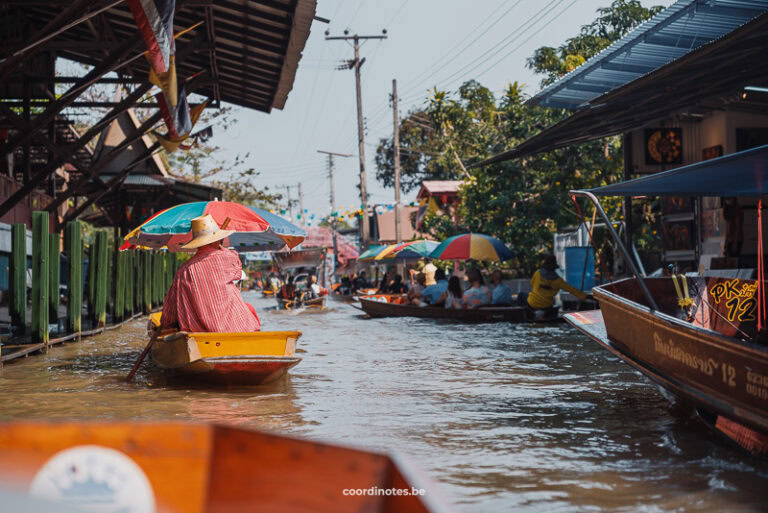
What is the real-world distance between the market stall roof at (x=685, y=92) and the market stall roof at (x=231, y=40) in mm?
4201

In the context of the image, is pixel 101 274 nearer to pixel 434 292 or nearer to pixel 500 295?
pixel 434 292

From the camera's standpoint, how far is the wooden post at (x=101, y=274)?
52.8ft

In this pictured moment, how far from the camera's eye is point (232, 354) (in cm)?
886

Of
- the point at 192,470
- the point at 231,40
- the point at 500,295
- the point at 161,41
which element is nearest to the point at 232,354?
the point at 161,41

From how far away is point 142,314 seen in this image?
77.0ft

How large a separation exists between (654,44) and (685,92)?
193 centimetres

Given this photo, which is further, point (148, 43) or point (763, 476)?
point (148, 43)

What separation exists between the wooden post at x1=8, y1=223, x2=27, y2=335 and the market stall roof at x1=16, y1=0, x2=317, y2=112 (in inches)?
97.0

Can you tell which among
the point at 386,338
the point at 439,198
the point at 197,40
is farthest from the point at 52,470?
the point at 439,198

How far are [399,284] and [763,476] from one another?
24.6 metres

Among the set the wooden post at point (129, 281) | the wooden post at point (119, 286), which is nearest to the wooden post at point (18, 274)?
the wooden post at point (119, 286)

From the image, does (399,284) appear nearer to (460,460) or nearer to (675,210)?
(675,210)

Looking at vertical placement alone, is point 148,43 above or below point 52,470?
above

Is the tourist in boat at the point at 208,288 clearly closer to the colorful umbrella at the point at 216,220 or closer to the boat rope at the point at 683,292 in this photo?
the colorful umbrella at the point at 216,220
